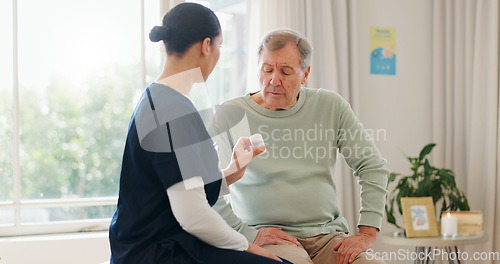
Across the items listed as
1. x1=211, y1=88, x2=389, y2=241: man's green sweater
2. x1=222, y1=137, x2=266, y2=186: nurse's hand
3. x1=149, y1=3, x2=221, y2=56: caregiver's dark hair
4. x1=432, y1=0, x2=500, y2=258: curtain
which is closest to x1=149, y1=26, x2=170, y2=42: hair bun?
x1=149, y1=3, x2=221, y2=56: caregiver's dark hair

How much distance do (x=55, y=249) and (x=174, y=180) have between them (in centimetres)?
175

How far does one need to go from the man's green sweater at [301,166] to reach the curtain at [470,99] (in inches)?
69.4

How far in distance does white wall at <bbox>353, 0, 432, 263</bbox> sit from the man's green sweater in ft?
4.95

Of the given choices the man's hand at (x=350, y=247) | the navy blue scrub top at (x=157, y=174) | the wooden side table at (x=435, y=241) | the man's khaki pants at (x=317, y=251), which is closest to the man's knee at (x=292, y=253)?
the man's khaki pants at (x=317, y=251)

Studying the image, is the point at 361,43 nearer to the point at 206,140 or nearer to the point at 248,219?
the point at 248,219

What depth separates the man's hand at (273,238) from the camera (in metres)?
1.65

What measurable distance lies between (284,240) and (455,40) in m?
2.37

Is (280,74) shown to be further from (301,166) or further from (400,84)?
(400,84)

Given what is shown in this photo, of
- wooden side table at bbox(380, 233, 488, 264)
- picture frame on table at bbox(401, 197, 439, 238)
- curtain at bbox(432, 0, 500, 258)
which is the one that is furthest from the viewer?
curtain at bbox(432, 0, 500, 258)

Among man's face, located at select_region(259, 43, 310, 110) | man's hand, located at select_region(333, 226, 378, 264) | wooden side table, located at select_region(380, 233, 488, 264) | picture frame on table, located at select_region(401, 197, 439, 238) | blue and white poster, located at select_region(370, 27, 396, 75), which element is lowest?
A: wooden side table, located at select_region(380, 233, 488, 264)

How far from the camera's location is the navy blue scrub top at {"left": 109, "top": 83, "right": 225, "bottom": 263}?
1.13 m

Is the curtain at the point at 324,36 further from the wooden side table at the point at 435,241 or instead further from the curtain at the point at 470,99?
the curtain at the point at 470,99

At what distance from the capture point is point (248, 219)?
1.80 metres

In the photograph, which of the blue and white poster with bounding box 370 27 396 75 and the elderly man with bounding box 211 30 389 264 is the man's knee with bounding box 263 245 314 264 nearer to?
the elderly man with bounding box 211 30 389 264
